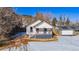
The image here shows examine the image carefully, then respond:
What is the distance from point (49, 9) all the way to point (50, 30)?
213 mm

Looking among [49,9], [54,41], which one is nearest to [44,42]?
[54,41]

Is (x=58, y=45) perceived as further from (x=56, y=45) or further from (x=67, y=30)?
(x=67, y=30)

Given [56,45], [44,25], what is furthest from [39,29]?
[56,45]

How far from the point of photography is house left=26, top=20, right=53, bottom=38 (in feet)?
9.42

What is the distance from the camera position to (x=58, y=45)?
2861mm

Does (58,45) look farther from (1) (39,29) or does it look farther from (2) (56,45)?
(1) (39,29)

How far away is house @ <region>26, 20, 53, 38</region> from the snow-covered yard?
8 cm

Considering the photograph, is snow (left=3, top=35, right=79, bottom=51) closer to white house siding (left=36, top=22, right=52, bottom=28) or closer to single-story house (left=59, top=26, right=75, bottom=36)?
single-story house (left=59, top=26, right=75, bottom=36)

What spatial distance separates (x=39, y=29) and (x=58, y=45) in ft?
0.80

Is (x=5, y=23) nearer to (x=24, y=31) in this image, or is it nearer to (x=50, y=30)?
(x=24, y=31)

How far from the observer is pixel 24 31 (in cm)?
286

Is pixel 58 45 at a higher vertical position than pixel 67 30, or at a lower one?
lower

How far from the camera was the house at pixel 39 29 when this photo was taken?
2.87 m
